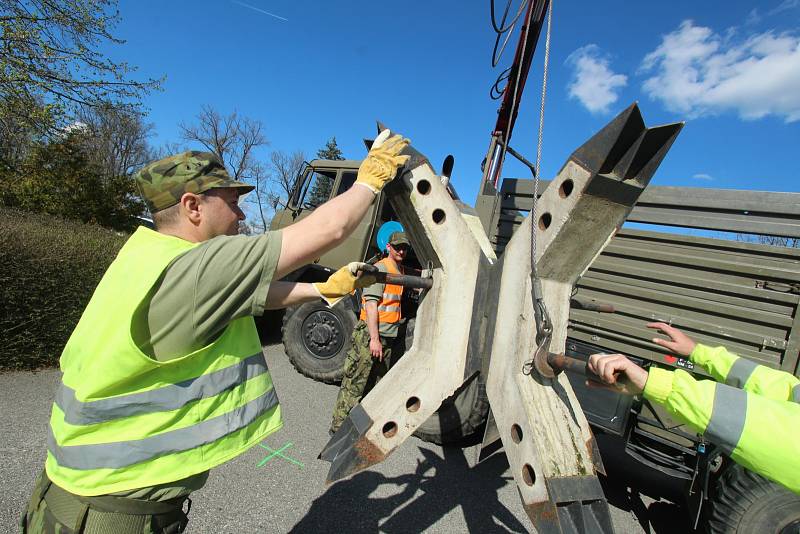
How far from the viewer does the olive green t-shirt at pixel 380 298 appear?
394cm

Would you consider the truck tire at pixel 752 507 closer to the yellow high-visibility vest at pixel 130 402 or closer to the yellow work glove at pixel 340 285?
the yellow work glove at pixel 340 285

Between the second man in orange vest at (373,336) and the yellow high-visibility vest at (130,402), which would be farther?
the second man in orange vest at (373,336)

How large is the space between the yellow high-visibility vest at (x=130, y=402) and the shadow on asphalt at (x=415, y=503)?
181 centimetres

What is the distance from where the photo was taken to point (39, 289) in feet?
14.2

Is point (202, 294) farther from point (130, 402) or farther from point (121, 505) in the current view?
point (121, 505)

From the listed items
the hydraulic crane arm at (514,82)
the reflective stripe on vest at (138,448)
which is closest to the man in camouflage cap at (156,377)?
the reflective stripe on vest at (138,448)

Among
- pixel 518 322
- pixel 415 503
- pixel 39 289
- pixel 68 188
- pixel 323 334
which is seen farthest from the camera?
pixel 68 188

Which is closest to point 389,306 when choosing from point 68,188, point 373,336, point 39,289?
point 373,336

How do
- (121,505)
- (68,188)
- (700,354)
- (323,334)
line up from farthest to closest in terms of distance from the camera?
(68,188), (323,334), (700,354), (121,505)

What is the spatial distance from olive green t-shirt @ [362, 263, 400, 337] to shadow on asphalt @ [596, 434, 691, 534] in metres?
2.37

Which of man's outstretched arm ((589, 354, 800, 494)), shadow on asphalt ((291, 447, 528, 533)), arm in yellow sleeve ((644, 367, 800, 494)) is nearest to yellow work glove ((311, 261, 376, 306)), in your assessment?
man's outstretched arm ((589, 354, 800, 494))

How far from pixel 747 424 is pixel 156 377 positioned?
1662 millimetres

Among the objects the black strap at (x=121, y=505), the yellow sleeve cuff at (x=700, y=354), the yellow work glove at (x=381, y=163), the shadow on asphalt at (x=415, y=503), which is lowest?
the shadow on asphalt at (x=415, y=503)

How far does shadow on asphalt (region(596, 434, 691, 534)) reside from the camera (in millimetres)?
3197
